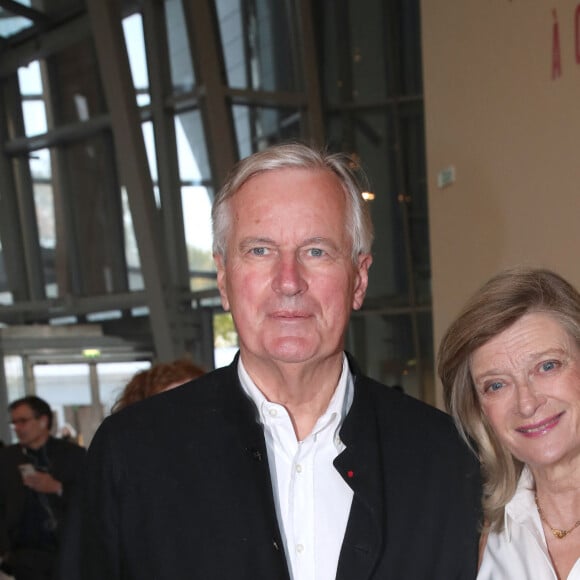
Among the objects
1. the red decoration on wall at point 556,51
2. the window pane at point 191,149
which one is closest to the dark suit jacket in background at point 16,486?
the red decoration on wall at point 556,51

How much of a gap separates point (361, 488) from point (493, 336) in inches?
20.4

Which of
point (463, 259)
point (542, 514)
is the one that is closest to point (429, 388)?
point (463, 259)

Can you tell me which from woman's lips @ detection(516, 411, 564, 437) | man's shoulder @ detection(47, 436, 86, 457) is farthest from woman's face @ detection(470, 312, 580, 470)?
man's shoulder @ detection(47, 436, 86, 457)

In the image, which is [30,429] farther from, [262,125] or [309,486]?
[262,125]

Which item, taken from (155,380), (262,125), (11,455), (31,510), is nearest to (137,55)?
(262,125)

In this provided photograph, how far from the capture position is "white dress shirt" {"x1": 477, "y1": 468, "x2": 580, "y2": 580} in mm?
1952

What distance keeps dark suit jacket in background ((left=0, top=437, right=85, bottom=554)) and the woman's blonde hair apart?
3.09 m

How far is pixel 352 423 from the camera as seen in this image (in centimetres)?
186

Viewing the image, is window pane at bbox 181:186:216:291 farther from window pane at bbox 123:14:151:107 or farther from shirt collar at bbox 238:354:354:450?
shirt collar at bbox 238:354:354:450

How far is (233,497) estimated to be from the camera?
1761 millimetres

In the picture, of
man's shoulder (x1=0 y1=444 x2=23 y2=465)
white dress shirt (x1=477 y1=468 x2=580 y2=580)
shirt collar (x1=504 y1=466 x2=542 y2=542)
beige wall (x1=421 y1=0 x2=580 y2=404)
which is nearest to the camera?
white dress shirt (x1=477 y1=468 x2=580 y2=580)

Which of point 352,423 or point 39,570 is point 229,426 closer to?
point 352,423

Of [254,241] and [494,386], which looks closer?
[254,241]

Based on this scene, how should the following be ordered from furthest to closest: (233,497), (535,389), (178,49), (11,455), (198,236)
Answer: (198,236), (178,49), (11,455), (535,389), (233,497)
